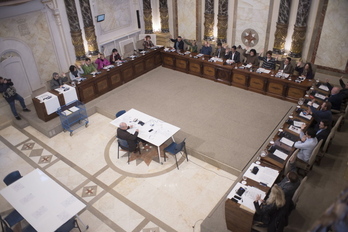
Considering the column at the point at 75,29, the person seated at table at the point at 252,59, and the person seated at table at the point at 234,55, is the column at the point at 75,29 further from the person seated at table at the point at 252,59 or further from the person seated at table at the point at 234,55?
the person seated at table at the point at 252,59

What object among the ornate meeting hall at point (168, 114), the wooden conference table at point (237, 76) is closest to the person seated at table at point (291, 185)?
the ornate meeting hall at point (168, 114)

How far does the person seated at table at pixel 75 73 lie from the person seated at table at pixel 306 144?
742 cm

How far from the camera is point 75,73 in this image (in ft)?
34.9

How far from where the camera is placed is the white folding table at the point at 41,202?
5.40 m

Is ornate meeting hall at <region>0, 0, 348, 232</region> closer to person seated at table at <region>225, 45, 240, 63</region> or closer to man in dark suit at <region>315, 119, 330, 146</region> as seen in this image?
person seated at table at <region>225, 45, 240, 63</region>

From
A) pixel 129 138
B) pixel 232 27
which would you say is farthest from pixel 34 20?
pixel 232 27

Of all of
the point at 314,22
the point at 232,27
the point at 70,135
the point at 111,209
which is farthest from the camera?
the point at 232,27

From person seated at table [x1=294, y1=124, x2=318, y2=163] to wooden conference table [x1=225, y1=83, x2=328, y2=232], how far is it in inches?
10.1

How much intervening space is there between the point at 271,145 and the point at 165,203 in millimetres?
2872

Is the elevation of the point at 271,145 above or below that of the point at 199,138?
above

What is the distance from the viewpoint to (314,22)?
1095 cm

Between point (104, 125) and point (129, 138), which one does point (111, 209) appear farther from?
point (104, 125)

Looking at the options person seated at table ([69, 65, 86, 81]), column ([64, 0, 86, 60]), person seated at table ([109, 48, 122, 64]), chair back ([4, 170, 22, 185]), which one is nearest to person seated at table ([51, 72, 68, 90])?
person seated at table ([69, 65, 86, 81])

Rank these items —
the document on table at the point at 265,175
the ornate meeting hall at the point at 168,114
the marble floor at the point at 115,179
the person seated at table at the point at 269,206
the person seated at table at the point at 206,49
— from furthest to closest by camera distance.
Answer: the person seated at table at the point at 206,49 → the marble floor at the point at 115,179 → the ornate meeting hall at the point at 168,114 → the document on table at the point at 265,175 → the person seated at table at the point at 269,206
